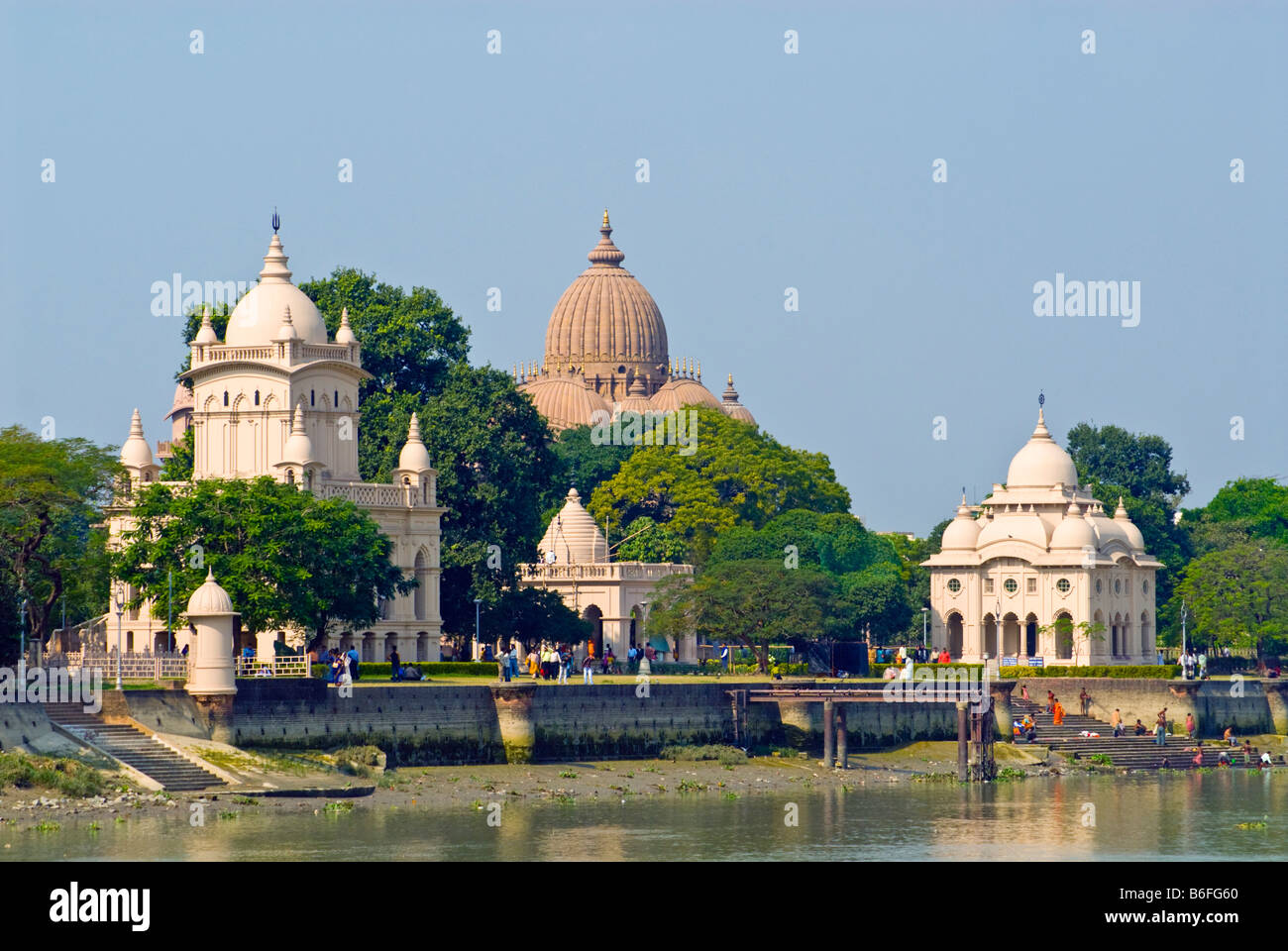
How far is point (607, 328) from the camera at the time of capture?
155125 millimetres

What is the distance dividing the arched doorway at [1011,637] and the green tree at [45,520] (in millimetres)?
39460

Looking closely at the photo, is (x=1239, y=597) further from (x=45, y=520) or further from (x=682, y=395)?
(x=682, y=395)

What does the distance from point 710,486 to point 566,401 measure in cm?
4065

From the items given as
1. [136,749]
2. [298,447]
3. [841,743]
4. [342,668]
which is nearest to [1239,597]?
[841,743]

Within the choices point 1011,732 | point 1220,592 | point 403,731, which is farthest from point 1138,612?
point 403,731

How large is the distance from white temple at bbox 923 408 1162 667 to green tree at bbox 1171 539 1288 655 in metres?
3.16

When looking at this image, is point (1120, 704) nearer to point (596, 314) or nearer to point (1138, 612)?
point (1138, 612)

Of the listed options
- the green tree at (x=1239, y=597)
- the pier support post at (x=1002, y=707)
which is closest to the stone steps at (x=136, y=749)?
the pier support post at (x=1002, y=707)

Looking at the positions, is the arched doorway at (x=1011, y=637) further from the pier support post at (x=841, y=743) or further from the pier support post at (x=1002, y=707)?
the pier support post at (x=841, y=743)

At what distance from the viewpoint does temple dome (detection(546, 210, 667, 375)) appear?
154m

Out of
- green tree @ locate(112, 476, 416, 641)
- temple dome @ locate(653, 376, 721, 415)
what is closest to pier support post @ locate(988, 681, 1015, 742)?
green tree @ locate(112, 476, 416, 641)

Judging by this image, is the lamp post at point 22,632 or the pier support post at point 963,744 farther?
the pier support post at point 963,744

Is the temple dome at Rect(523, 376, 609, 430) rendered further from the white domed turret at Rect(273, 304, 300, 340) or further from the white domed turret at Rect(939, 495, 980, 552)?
the white domed turret at Rect(273, 304, 300, 340)

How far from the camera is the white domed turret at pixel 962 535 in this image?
94312 millimetres
